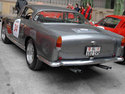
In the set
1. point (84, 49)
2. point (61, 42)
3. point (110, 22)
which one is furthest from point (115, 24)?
point (61, 42)

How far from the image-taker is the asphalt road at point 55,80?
378 centimetres

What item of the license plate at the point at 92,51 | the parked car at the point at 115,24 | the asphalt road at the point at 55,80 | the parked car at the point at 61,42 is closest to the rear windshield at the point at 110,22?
the parked car at the point at 115,24

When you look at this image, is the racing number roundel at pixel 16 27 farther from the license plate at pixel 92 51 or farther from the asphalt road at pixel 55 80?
the license plate at pixel 92 51

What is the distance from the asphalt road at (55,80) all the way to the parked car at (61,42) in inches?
14.1

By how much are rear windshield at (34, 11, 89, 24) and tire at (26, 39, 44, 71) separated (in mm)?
647

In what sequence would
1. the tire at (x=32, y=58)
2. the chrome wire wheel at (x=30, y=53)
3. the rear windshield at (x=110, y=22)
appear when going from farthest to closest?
the rear windshield at (x=110, y=22), the chrome wire wheel at (x=30, y=53), the tire at (x=32, y=58)

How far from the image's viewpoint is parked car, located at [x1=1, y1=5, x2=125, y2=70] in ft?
12.3

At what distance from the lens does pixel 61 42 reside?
3.70m

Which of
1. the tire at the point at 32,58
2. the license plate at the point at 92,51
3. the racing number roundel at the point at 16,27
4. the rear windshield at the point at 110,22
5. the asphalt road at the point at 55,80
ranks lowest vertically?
the asphalt road at the point at 55,80

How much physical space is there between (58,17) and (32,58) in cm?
133

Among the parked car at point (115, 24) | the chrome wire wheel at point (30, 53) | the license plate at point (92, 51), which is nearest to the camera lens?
the license plate at point (92, 51)

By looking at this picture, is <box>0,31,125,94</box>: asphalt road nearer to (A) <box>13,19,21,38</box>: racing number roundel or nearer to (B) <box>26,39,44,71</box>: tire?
(B) <box>26,39,44,71</box>: tire

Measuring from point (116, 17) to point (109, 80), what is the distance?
9.45ft

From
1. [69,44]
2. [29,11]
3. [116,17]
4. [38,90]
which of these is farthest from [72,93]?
[116,17]
